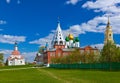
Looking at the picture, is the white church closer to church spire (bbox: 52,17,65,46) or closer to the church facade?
the church facade

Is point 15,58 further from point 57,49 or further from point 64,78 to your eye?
point 64,78

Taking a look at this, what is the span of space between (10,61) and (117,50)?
12366 centimetres

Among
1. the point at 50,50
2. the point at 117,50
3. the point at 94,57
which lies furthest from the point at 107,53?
the point at 50,50

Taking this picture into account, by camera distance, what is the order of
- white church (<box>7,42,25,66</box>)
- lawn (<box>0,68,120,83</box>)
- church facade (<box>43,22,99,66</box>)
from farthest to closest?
white church (<box>7,42,25,66</box>) → church facade (<box>43,22,99,66</box>) → lawn (<box>0,68,120,83</box>)

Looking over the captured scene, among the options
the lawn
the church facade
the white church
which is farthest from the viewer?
the white church

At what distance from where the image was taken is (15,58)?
19162 centimetres

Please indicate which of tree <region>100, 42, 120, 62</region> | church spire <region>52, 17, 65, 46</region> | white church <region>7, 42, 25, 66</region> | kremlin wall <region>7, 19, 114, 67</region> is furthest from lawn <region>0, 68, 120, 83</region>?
white church <region>7, 42, 25, 66</region>

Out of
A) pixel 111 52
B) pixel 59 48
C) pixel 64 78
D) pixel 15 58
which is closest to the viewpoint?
pixel 64 78

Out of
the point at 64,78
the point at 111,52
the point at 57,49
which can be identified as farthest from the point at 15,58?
the point at 64,78

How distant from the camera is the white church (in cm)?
19250

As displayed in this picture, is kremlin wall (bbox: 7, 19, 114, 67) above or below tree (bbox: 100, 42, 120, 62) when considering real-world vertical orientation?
above

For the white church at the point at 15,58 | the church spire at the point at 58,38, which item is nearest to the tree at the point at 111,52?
the church spire at the point at 58,38

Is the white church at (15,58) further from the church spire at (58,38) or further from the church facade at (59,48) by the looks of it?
the church spire at (58,38)

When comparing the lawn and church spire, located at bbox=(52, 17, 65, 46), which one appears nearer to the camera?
the lawn
